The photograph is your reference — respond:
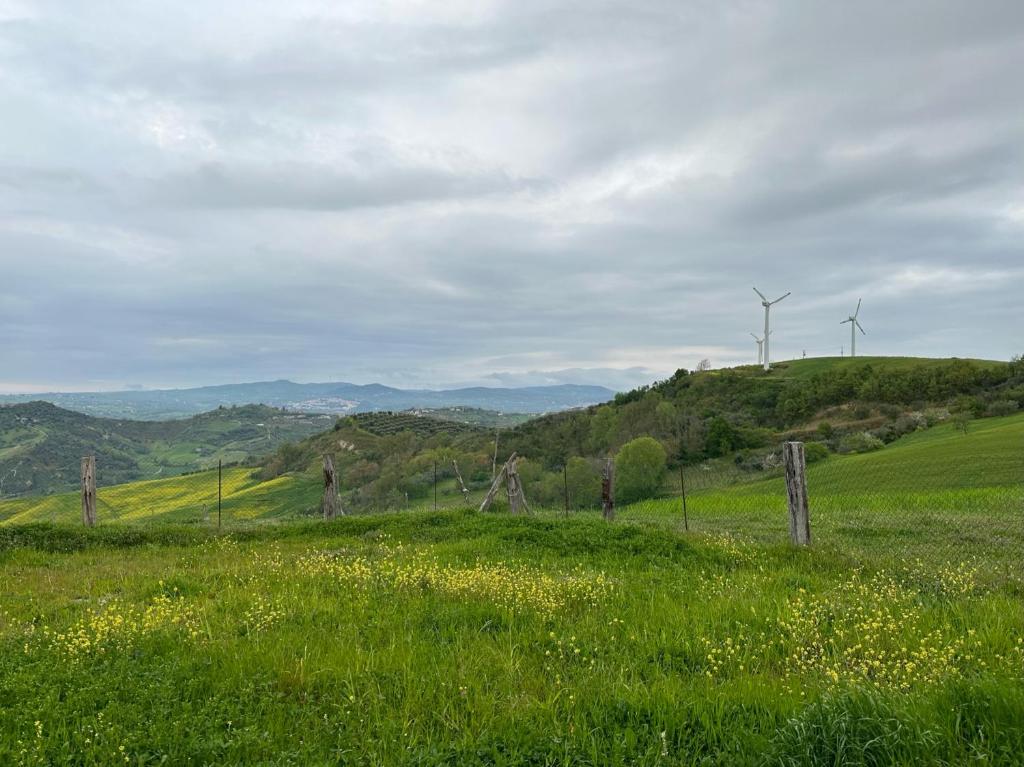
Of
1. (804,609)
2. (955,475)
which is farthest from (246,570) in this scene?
(955,475)

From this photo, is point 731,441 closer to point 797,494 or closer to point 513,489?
point 513,489

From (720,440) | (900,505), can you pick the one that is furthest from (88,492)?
(720,440)

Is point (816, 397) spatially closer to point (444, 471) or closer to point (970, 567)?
point (444, 471)

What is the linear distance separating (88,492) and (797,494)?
1953cm

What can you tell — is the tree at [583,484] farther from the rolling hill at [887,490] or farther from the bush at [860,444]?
the bush at [860,444]

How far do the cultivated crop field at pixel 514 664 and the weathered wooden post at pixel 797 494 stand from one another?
1.49 meters

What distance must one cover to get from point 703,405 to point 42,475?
143 metres

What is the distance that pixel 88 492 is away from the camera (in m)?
17.7

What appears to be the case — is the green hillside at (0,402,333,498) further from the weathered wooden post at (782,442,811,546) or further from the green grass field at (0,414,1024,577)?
the weathered wooden post at (782,442,811,546)

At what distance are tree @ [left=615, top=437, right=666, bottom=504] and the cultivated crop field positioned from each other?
1178 inches

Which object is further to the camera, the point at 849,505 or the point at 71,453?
the point at 71,453

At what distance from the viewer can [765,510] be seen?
75.0ft

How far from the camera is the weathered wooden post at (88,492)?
1752 cm

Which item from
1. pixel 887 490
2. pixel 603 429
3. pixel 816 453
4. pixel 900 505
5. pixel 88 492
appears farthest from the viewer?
pixel 603 429
